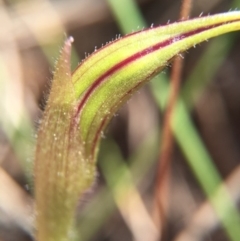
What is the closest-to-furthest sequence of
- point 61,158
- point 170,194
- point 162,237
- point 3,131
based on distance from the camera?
point 61,158 < point 162,237 < point 3,131 < point 170,194

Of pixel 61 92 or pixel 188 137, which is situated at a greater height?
pixel 188 137

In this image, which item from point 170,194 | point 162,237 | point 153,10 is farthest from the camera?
point 153,10

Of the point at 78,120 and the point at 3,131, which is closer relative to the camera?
the point at 78,120

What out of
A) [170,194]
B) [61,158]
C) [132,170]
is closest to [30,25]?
[132,170]

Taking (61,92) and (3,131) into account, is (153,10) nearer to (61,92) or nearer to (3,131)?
(3,131)

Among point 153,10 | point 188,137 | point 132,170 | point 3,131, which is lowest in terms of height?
point 188,137

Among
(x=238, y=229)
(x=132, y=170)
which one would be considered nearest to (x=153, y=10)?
(x=132, y=170)
